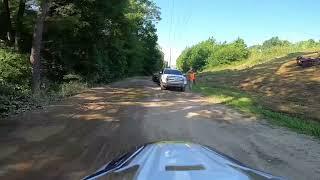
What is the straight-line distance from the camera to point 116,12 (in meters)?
39.0

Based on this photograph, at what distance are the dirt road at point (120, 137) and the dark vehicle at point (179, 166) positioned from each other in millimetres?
5339

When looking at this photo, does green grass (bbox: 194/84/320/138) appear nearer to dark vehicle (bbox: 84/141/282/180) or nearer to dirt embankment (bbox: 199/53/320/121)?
dirt embankment (bbox: 199/53/320/121)

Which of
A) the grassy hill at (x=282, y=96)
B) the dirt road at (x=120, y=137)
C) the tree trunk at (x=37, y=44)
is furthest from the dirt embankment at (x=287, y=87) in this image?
the tree trunk at (x=37, y=44)

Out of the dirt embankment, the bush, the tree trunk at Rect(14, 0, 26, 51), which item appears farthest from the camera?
the tree trunk at Rect(14, 0, 26, 51)

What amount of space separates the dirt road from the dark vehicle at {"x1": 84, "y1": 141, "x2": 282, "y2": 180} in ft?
17.5

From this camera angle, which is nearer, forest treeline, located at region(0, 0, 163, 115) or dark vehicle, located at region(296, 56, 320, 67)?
forest treeline, located at region(0, 0, 163, 115)

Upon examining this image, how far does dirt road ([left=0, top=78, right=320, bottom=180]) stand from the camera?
11.3 meters

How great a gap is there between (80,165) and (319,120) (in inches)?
538

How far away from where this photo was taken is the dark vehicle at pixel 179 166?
4059mm

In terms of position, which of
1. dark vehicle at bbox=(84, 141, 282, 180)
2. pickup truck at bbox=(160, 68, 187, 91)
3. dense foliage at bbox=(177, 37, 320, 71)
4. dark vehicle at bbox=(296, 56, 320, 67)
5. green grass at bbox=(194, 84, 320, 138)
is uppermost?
dense foliage at bbox=(177, 37, 320, 71)

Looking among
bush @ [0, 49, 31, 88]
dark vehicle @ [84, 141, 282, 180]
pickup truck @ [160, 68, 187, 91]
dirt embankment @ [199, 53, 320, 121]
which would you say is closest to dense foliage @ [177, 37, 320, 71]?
dirt embankment @ [199, 53, 320, 121]

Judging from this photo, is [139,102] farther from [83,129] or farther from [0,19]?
[0,19]

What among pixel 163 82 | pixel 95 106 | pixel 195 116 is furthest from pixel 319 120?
pixel 163 82

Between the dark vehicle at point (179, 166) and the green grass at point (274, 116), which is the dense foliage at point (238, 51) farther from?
the dark vehicle at point (179, 166)
